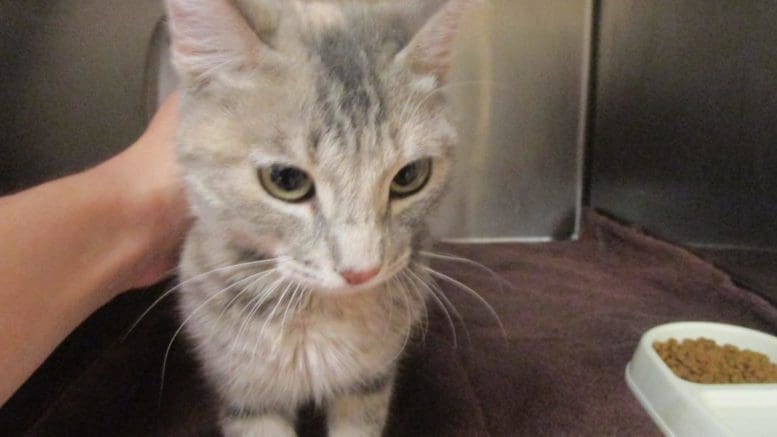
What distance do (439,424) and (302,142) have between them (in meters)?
0.50

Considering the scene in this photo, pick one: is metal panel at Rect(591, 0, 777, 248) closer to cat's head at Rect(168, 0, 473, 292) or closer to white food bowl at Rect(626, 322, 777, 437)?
white food bowl at Rect(626, 322, 777, 437)

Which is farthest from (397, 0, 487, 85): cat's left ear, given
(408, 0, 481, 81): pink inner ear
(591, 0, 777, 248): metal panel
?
(591, 0, 777, 248): metal panel

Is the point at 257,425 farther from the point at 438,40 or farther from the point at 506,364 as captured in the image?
the point at 438,40

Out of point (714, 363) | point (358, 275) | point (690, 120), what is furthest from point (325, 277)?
point (690, 120)

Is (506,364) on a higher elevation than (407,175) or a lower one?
lower

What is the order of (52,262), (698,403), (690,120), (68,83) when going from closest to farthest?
(52,262)
(698,403)
(690,120)
(68,83)

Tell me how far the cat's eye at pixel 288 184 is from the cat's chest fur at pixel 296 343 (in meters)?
0.16

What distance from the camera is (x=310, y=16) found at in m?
0.81

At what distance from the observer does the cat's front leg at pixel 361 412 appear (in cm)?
87

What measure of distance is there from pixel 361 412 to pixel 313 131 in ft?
1.39

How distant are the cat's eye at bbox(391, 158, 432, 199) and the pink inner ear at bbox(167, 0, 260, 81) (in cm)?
22

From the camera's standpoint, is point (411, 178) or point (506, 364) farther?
point (506, 364)

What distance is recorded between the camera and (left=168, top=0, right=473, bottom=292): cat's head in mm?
670

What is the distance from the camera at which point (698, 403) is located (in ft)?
2.94
